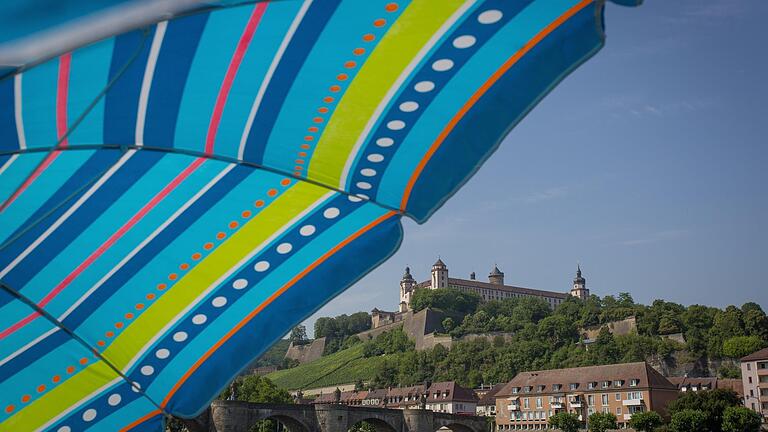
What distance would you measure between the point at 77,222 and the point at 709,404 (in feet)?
188

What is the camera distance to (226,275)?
4461mm

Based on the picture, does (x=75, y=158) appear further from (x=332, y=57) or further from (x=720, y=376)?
(x=720, y=376)

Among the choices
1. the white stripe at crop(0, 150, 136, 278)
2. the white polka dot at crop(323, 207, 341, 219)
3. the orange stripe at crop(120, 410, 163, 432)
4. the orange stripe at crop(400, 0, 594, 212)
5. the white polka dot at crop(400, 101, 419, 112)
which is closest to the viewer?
the orange stripe at crop(400, 0, 594, 212)

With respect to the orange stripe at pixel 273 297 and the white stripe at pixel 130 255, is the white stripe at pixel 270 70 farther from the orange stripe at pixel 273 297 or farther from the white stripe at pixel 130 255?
the orange stripe at pixel 273 297

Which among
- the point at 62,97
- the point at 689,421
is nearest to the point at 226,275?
the point at 62,97

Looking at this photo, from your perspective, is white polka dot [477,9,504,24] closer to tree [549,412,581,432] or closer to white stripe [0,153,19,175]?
white stripe [0,153,19,175]

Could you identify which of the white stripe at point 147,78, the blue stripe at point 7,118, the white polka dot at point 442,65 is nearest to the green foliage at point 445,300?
the white stripe at point 147,78

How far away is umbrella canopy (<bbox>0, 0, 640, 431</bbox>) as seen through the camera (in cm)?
282

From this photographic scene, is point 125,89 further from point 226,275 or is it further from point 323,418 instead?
point 323,418

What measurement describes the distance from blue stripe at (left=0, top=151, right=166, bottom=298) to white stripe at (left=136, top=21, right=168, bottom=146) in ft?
1.33

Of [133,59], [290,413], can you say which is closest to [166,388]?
[133,59]

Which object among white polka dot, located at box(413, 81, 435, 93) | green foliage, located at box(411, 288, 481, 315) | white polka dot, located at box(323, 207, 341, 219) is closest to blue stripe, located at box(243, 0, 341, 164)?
white polka dot, located at box(413, 81, 435, 93)

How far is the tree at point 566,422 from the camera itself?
2468 inches

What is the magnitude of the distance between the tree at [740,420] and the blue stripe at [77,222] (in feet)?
181
